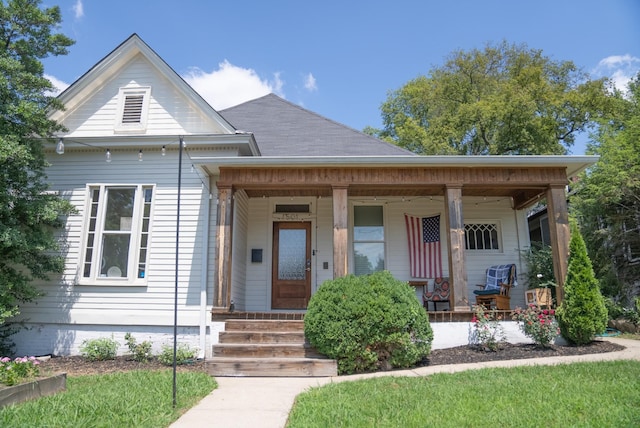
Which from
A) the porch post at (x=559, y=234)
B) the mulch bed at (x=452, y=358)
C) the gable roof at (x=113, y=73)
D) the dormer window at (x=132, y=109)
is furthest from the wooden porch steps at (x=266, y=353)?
the dormer window at (x=132, y=109)

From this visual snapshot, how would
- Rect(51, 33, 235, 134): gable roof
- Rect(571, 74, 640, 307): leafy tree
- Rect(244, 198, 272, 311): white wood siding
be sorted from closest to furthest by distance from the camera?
Rect(51, 33, 235, 134): gable roof → Rect(244, 198, 272, 311): white wood siding → Rect(571, 74, 640, 307): leafy tree

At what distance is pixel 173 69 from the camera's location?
8367mm

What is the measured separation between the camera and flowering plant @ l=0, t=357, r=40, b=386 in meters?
4.17

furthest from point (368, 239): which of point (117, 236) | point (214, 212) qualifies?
point (117, 236)

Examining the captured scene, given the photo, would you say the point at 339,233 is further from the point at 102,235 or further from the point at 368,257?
the point at 102,235

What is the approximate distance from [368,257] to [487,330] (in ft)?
11.0

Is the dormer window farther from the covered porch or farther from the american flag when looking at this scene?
the american flag

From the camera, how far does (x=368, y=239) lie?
31.0ft

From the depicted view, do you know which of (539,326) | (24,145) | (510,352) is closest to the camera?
(510,352)

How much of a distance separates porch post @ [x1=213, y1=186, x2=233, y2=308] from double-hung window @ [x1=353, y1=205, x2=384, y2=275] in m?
3.18

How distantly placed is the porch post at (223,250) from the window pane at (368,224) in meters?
3.20

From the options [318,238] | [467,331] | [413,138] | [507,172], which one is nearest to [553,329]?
[467,331]

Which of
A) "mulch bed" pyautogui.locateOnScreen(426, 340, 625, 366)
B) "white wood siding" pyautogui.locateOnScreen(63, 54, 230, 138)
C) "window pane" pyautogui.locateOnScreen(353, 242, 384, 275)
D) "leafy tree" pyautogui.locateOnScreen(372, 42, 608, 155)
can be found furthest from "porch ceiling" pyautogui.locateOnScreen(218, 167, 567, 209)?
"leafy tree" pyautogui.locateOnScreen(372, 42, 608, 155)

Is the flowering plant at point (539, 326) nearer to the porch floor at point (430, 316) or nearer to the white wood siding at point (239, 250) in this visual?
the porch floor at point (430, 316)
